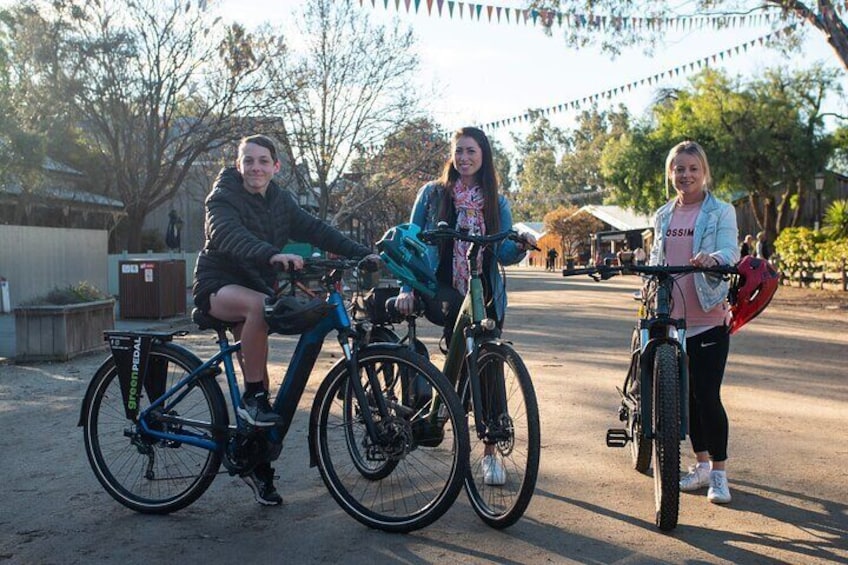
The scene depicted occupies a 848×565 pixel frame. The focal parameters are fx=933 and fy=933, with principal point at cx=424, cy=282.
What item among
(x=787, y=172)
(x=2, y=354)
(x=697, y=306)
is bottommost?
(x=2, y=354)

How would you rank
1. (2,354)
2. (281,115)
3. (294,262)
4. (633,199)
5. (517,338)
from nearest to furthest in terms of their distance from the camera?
(294,262) < (2,354) < (517,338) < (281,115) < (633,199)

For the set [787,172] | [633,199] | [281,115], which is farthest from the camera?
[633,199]

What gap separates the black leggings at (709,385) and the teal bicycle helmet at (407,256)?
137 cm

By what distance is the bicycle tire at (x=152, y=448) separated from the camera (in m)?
4.35

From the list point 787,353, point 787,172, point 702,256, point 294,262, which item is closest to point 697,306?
point 702,256

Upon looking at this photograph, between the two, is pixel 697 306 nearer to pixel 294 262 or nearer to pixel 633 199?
pixel 294 262

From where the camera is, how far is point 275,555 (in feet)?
12.3

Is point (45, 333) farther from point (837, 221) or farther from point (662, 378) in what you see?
point (837, 221)

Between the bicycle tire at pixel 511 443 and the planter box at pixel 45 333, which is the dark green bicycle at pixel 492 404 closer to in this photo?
the bicycle tire at pixel 511 443

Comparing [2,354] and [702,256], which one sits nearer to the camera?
A: [702,256]

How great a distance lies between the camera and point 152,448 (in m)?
4.52

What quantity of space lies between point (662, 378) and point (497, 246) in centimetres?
110

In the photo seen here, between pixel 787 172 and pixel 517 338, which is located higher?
pixel 787 172

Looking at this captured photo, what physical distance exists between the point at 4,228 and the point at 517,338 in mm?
11924
